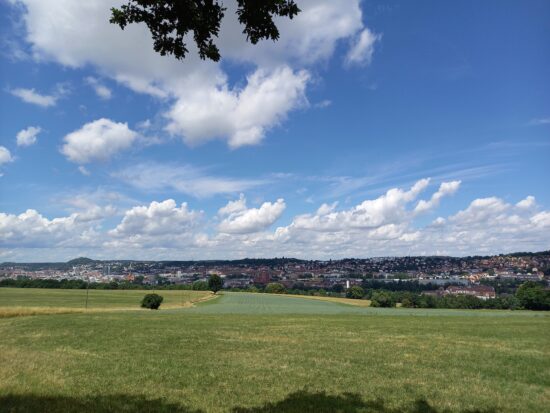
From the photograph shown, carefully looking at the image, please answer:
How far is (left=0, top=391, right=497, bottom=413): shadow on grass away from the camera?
983 cm

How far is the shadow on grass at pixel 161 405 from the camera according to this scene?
9828 millimetres

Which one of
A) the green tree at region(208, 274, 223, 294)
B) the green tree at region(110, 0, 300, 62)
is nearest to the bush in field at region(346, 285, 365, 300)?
the green tree at region(208, 274, 223, 294)

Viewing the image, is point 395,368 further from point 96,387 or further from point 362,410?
point 96,387

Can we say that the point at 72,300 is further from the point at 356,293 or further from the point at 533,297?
the point at 533,297

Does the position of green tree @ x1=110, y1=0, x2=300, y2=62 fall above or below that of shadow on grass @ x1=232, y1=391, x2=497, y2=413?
above

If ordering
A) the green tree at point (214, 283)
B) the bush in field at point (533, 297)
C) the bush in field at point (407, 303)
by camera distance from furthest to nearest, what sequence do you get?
1. the green tree at point (214, 283)
2. the bush in field at point (407, 303)
3. the bush in field at point (533, 297)

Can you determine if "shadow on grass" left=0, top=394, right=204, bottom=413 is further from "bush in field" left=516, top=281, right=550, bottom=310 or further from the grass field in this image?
"bush in field" left=516, top=281, right=550, bottom=310

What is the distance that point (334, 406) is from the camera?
10.3 m

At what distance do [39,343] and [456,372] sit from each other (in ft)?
62.1

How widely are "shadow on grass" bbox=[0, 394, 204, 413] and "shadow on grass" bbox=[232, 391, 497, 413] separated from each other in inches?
72.7

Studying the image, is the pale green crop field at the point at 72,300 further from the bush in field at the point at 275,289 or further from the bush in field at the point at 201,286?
the bush in field at the point at 275,289

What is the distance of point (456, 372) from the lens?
14797 millimetres

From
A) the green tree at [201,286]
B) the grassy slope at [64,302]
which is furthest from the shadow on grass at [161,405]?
the green tree at [201,286]

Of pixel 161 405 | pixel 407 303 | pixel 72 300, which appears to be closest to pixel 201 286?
pixel 72 300
